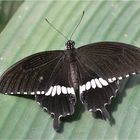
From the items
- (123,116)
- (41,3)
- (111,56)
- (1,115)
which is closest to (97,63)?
(111,56)

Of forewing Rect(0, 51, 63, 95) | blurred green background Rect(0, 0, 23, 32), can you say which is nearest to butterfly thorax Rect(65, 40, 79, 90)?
forewing Rect(0, 51, 63, 95)

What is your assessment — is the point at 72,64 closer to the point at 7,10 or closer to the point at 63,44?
the point at 63,44

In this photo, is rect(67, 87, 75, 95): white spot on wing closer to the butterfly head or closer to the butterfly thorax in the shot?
the butterfly thorax

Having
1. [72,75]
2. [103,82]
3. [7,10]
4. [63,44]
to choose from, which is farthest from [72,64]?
[7,10]

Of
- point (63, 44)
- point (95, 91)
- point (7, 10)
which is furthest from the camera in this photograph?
point (7, 10)

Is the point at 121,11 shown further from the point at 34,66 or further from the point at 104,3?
the point at 34,66

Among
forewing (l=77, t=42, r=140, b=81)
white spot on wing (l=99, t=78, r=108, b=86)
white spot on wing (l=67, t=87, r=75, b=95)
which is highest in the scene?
forewing (l=77, t=42, r=140, b=81)
